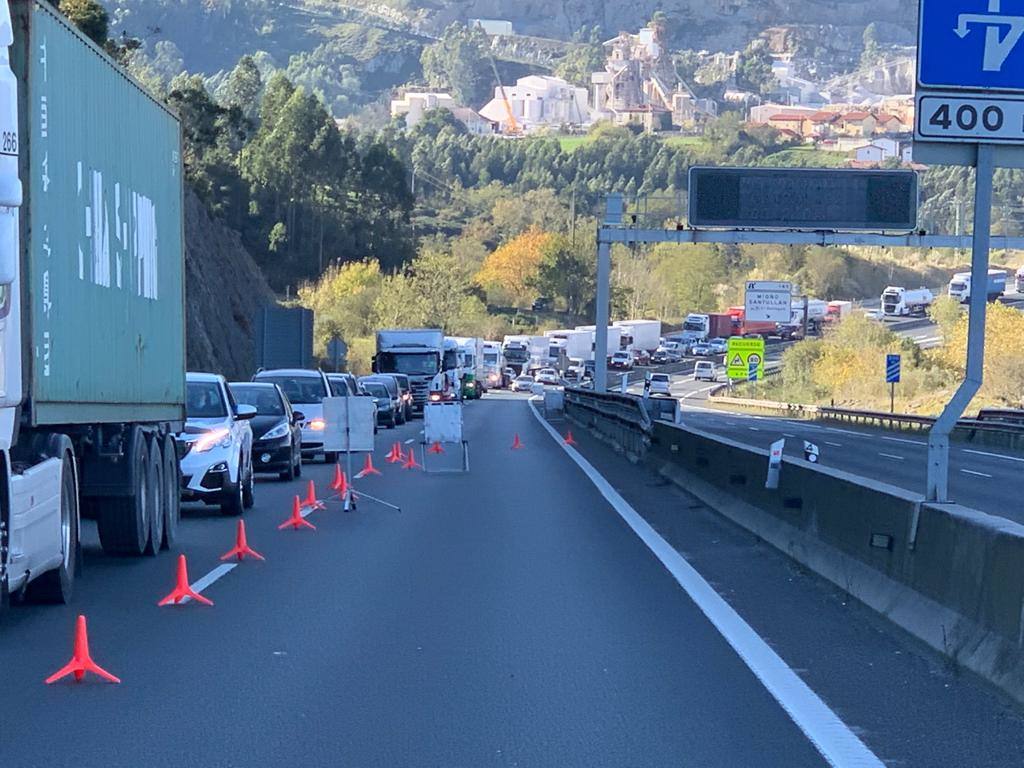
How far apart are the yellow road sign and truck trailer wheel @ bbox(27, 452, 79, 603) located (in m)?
56.3

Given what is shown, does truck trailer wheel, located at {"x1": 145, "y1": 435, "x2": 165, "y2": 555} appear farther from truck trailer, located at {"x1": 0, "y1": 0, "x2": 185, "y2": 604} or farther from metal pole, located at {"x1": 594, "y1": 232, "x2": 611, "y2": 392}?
metal pole, located at {"x1": 594, "y1": 232, "x2": 611, "y2": 392}

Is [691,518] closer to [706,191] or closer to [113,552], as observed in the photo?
[113,552]

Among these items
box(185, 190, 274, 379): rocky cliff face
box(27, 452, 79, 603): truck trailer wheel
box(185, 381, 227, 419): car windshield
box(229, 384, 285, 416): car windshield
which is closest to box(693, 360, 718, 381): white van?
box(185, 190, 274, 379): rocky cliff face

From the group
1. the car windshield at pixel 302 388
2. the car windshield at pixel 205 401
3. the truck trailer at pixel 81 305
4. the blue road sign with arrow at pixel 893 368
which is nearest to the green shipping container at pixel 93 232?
the truck trailer at pixel 81 305

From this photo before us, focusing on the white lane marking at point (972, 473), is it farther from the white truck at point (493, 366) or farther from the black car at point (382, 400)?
the white truck at point (493, 366)

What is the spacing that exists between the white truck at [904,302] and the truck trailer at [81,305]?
93.2 metres

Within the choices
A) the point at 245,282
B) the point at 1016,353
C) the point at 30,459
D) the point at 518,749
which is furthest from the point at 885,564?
the point at 1016,353

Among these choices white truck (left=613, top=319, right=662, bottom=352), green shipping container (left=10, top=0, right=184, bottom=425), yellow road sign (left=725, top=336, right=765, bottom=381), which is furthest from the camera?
white truck (left=613, top=319, right=662, bottom=352)

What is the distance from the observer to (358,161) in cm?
12081

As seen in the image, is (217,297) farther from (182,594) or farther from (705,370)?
(705,370)

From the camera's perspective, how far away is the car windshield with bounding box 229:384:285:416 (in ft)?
86.4

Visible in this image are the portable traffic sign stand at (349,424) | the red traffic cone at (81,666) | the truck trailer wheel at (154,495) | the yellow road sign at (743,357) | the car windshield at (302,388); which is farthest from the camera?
the yellow road sign at (743,357)

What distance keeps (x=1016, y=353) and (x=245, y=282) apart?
34.4 metres

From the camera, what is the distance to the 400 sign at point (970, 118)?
10.8 m
